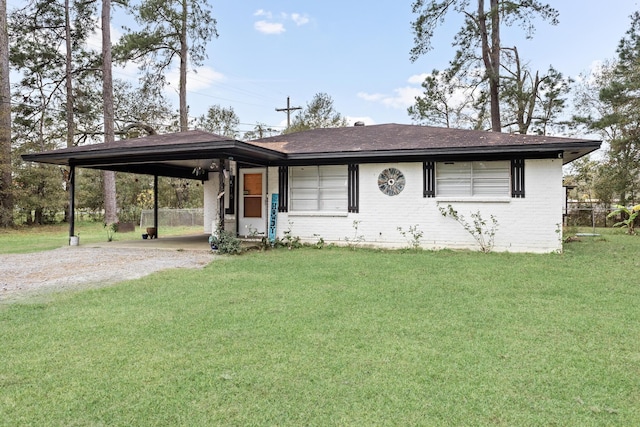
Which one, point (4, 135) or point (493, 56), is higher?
point (493, 56)

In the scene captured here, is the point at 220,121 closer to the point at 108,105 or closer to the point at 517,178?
the point at 108,105

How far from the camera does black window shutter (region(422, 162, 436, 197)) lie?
31.4 ft

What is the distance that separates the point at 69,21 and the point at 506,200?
23.3 m

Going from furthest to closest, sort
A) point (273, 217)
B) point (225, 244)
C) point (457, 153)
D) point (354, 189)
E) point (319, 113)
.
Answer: point (319, 113)
point (273, 217)
point (354, 189)
point (457, 153)
point (225, 244)

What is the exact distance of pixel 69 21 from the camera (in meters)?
20.8

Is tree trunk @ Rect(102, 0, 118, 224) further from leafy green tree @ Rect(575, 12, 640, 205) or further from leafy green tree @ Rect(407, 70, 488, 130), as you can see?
leafy green tree @ Rect(575, 12, 640, 205)

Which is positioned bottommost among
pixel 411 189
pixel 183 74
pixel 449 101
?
pixel 411 189

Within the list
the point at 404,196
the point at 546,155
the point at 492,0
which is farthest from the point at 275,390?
the point at 492,0

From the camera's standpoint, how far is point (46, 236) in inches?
562

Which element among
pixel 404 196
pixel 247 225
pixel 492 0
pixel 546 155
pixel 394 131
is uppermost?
pixel 492 0

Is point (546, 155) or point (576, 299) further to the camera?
point (546, 155)

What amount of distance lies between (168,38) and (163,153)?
15.1 metres

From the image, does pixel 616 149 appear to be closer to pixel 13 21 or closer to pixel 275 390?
pixel 275 390

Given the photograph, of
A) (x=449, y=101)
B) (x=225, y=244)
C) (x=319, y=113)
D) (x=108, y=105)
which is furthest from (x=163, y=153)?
(x=319, y=113)
